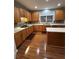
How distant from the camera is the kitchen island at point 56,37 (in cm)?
435

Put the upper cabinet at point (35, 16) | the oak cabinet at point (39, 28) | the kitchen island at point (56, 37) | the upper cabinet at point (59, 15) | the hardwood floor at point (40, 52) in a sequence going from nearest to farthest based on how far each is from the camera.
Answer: the hardwood floor at point (40, 52), the kitchen island at point (56, 37), the upper cabinet at point (59, 15), the oak cabinet at point (39, 28), the upper cabinet at point (35, 16)

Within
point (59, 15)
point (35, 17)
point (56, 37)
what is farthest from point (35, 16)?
point (56, 37)

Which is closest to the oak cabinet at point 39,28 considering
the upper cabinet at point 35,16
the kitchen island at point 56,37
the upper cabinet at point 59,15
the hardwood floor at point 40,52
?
the upper cabinet at point 35,16

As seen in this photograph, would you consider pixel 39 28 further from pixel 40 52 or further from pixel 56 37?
pixel 40 52

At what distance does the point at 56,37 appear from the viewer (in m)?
4.47

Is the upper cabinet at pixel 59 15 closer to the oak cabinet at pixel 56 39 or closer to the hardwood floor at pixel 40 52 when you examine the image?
the oak cabinet at pixel 56 39

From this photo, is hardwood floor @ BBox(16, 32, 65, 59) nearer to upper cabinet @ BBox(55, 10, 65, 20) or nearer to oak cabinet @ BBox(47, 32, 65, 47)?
oak cabinet @ BBox(47, 32, 65, 47)

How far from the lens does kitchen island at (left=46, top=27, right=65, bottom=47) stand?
4348 millimetres

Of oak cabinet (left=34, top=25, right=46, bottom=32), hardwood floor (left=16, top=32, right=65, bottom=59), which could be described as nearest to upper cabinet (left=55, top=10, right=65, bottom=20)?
oak cabinet (left=34, top=25, right=46, bottom=32)

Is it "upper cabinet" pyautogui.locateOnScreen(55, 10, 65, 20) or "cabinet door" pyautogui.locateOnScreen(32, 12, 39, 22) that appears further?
"cabinet door" pyautogui.locateOnScreen(32, 12, 39, 22)
